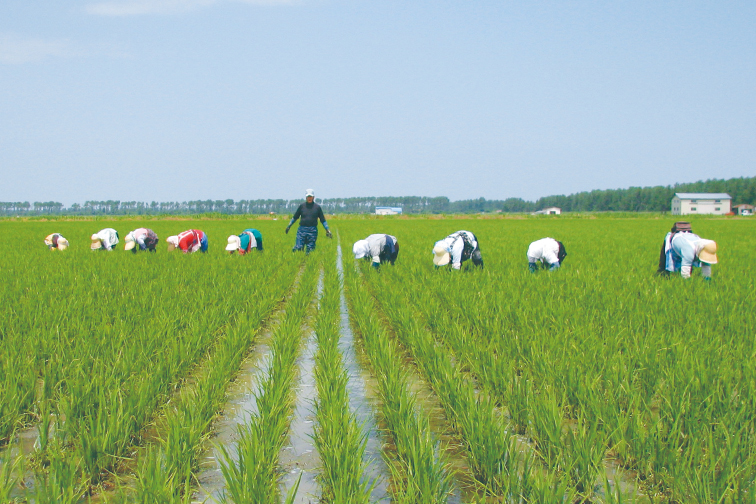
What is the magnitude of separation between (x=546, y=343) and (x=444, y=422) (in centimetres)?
108

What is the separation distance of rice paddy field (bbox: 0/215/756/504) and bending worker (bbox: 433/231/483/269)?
111 cm

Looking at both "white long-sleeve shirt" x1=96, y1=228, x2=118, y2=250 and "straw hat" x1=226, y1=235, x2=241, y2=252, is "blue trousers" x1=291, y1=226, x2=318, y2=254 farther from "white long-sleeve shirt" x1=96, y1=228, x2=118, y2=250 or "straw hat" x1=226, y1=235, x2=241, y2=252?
"white long-sleeve shirt" x1=96, y1=228, x2=118, y2=250

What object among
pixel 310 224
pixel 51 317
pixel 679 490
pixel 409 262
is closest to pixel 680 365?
pixel 679 490

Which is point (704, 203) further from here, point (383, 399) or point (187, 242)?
point (383, 399)

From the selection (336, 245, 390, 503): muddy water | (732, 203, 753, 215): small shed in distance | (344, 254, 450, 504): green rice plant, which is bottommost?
(336, 245, 390, 503): muddy water

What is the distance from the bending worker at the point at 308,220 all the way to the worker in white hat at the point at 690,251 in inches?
187

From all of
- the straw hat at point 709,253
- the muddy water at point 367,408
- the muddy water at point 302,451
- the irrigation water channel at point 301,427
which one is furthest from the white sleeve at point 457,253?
the muddy water at point 302,451

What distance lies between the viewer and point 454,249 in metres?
5.89

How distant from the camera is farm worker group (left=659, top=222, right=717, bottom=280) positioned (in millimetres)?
4844

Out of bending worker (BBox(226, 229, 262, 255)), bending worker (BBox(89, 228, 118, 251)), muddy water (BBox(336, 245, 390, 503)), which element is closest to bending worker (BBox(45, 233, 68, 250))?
bending worker (BBox(89, 228, 118, 251))

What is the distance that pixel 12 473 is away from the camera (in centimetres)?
168

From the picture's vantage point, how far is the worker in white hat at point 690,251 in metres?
4.84

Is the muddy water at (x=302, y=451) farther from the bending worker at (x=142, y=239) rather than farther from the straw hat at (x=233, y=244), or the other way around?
the bending worker at (x=142, y=239)

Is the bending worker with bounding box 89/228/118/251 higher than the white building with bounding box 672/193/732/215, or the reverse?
the white building with bounding box 672/193/732/215
